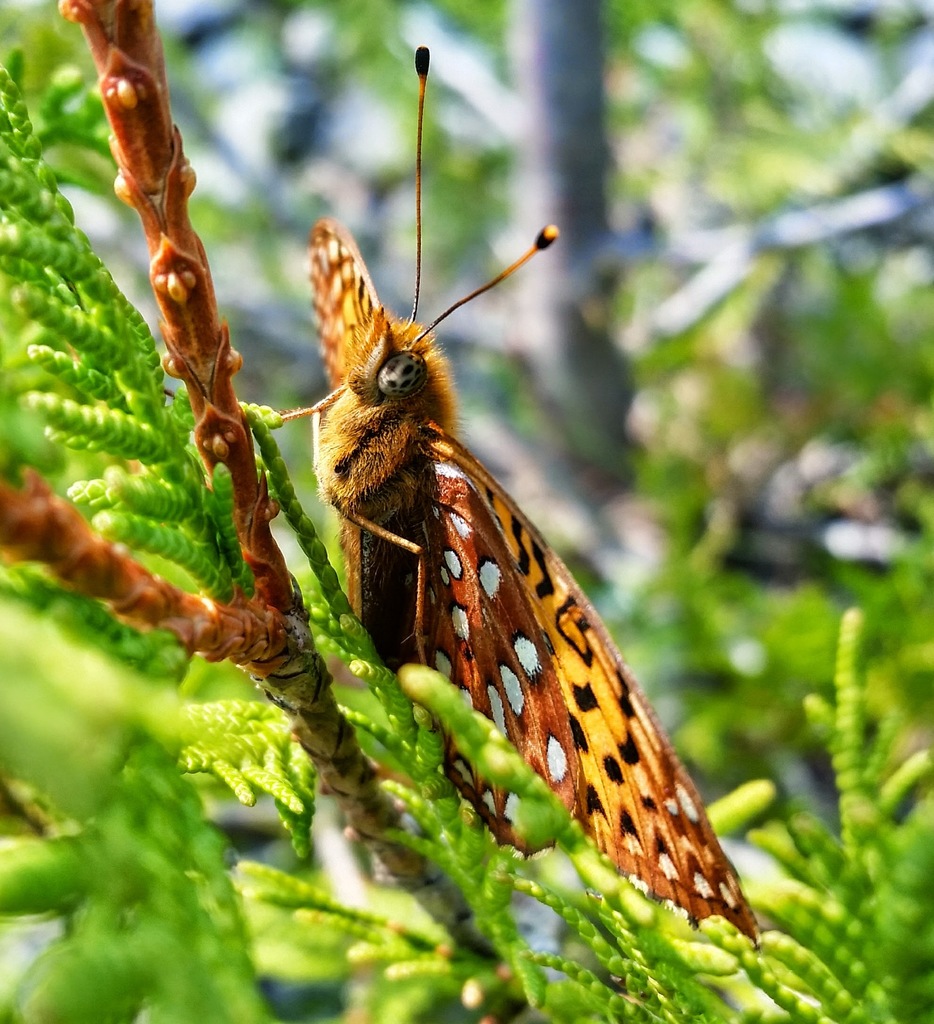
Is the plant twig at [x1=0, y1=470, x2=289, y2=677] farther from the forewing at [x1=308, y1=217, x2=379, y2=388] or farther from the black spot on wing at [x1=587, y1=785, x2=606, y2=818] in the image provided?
the forewing at [x1=308, y1=217, x2=379, y2=388]

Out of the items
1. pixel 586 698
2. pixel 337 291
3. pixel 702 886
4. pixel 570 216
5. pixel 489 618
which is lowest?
pixel 702 886

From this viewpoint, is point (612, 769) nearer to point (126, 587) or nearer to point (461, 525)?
point (461, 525)

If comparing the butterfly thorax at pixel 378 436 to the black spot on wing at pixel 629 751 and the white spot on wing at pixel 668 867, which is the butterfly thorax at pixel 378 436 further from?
the white spot on wing at pixel 668 867

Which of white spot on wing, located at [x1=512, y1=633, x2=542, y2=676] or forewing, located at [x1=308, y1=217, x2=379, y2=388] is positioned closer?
white spot on wing, located at [x1=512, y1=633, x2=542, y2=676]

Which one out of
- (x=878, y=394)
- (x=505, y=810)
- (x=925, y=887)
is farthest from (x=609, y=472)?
(x=925, y=887)

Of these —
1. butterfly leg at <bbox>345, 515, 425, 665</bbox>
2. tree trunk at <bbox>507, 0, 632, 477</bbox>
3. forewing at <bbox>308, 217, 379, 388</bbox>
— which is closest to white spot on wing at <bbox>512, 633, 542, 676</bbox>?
butterfly leg at <bbox>345, 515, 425, 665</bbox>

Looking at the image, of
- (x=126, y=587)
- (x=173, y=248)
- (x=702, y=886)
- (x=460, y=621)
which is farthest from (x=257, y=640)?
(x=702, y=886)

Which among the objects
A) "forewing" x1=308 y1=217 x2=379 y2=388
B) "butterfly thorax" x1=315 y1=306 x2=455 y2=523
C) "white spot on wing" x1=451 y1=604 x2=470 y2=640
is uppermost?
"forewing" x1=308 y1=217 x2=379 y2=388

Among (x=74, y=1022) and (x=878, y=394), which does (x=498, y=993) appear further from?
(x=878, y=394)
